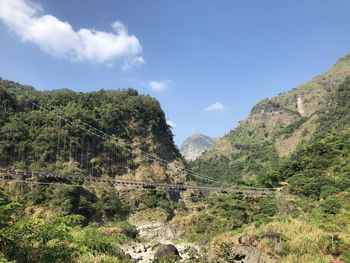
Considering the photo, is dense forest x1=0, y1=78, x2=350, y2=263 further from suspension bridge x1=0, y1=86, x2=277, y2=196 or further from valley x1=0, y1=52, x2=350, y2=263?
suspension bridge x1=0, y1=86, x2=277, y2=196

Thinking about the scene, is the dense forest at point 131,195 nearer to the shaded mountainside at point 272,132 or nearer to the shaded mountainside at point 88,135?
the shaded mountainside at point 88,135

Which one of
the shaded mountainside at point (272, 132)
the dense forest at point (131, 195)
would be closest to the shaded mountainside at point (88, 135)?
the dense forest at point (131, 195)

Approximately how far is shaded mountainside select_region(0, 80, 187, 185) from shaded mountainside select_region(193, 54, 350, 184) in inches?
964

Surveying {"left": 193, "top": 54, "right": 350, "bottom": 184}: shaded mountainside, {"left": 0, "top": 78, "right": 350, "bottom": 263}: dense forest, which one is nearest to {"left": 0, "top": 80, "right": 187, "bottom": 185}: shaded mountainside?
{"left": 0, "top": 78, "right": 350, "bottom": 263}: dense forest

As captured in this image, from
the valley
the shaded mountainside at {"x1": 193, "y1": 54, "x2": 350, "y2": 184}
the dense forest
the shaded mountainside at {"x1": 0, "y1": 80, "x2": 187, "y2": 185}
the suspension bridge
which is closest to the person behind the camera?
the valley

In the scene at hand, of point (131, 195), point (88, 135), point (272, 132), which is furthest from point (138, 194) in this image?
point (272, 132)

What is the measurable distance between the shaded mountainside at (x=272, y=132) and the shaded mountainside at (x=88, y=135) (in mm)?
24487

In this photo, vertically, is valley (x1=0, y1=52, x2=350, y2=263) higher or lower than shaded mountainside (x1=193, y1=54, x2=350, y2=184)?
lower

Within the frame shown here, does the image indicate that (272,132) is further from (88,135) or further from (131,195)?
(131,195)

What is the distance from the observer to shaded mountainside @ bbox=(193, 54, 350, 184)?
8234cm

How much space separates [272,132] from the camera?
359 ft

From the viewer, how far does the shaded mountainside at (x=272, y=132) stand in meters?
82.3

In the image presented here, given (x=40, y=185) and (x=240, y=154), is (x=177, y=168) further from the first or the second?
(x=240, y=154)

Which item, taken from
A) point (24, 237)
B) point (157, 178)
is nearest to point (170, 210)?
point (157, 178)
